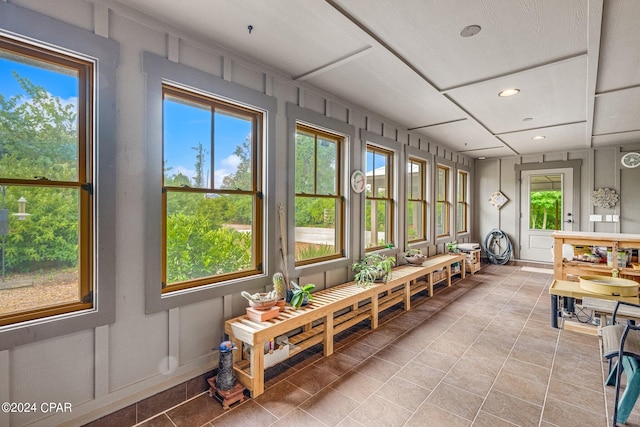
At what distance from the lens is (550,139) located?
616 centimetres

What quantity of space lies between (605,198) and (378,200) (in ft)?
18.3

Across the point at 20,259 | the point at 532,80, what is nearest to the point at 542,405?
the point at 532,80

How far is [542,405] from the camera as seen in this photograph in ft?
7.68

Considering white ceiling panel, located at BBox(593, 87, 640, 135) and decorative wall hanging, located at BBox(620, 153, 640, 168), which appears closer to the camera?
white ceiling panel, located at BBox(593, 87, 640, 135)

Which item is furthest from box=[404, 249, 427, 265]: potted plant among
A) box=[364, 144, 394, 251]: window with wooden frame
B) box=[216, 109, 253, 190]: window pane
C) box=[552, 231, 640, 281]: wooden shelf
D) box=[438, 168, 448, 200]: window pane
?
box=[216, 109, 253, 190]: window pane

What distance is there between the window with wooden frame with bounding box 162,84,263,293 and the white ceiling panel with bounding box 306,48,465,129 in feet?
3.35

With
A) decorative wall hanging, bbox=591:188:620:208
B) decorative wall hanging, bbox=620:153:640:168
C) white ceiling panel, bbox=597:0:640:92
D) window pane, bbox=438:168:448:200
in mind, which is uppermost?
white ceiling panel, bbox=597:0:640:92

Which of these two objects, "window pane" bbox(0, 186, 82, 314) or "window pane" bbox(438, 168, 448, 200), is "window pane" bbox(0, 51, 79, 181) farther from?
"window pane" bbox(438, 168, 448, 200)

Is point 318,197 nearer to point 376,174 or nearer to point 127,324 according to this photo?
point 376,174

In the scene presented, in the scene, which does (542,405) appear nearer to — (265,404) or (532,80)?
(265,404)

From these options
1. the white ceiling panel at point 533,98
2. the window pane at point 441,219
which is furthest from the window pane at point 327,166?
the window pane at point 441,219

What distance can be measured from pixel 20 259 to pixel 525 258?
9169mm

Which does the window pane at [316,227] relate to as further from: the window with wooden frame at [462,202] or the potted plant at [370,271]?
the window with wooden frame at [462,202]

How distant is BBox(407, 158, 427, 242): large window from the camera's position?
5812 millimetres
